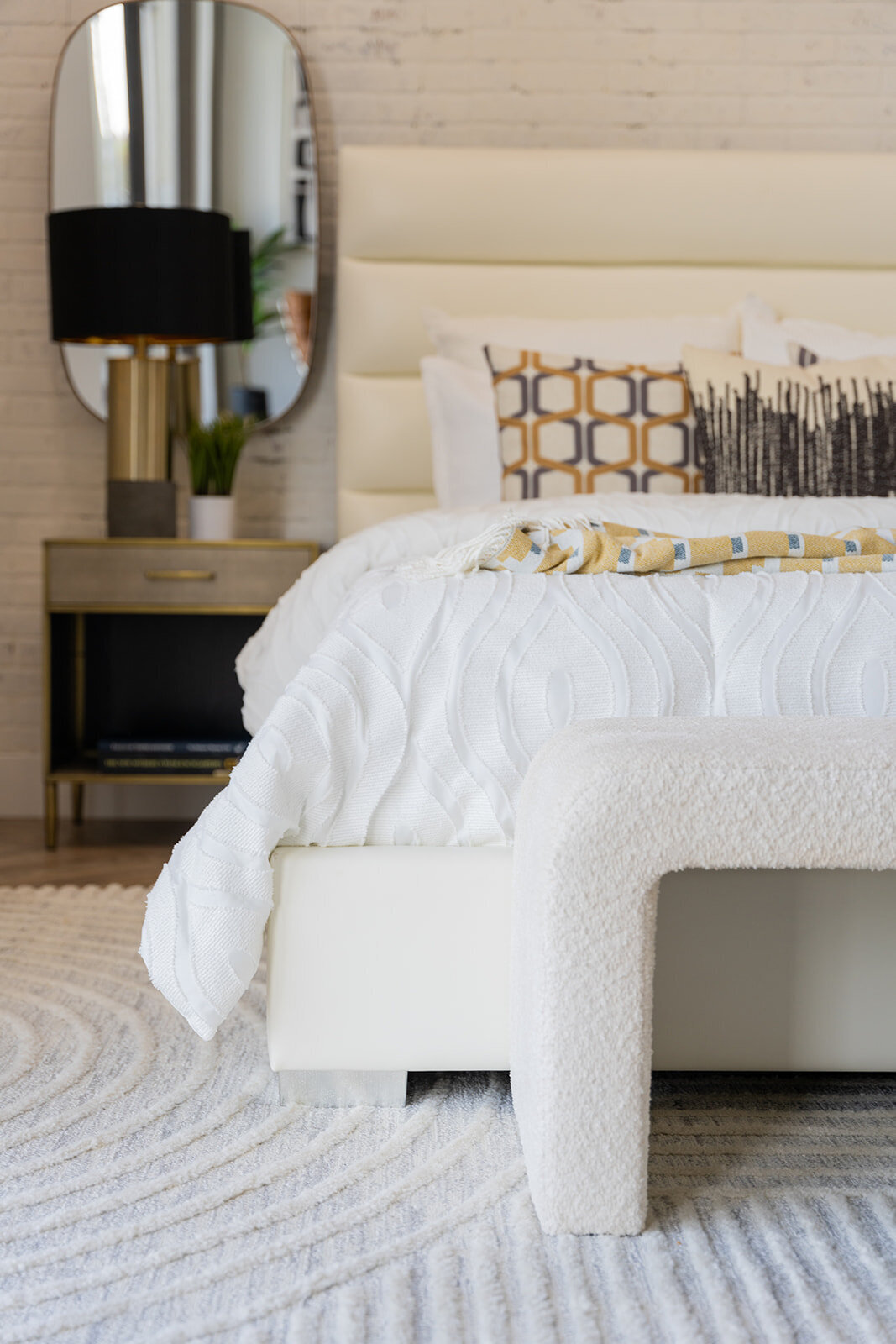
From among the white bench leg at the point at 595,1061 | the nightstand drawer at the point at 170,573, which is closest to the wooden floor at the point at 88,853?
the nightstand drawer at the point at 170,573

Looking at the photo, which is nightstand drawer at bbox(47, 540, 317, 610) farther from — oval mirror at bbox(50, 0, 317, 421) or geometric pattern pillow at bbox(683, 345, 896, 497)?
geometric pattern pillow at bbox(683, 345, 896, 497)

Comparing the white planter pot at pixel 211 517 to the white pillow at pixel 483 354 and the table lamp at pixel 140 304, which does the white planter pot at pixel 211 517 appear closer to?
the table lamp at pixel 140 304

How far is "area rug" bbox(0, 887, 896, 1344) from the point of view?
962 mm

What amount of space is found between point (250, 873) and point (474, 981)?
25cm

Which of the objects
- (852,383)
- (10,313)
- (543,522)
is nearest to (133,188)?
(10,313)

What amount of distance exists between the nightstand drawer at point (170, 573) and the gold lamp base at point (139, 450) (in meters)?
0.11

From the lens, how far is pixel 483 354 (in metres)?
2.68

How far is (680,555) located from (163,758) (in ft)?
5.54

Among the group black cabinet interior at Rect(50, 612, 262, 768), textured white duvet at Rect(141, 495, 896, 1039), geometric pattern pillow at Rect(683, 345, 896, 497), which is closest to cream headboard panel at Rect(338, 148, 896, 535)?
black cabinet interior at Rect(50, 612, 262, 768)

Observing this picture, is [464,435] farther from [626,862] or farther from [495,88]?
[626,862]

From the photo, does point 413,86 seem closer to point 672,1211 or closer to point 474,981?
point 474,981

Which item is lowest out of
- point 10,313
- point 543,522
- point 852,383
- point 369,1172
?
point 369,1172

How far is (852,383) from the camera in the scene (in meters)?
2.48

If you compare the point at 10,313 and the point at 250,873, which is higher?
the point at 10,313
